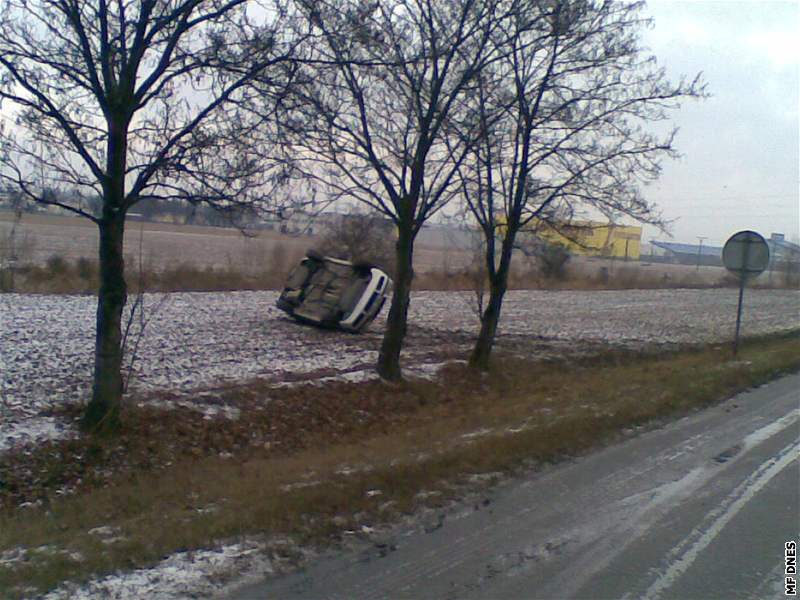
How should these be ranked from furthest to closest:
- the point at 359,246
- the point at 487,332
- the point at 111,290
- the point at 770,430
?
the point at 359,246, the point at 487,332, the point at 770,430, the point at 111,290

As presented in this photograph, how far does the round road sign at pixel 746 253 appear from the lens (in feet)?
61.8

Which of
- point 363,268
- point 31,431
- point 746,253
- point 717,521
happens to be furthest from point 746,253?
point 31,431

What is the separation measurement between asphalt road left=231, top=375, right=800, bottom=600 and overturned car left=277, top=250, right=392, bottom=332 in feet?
45.9

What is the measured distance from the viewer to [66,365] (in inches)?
571

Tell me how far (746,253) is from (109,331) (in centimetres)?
1519

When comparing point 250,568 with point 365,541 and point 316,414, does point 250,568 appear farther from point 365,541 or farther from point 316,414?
point 316,414

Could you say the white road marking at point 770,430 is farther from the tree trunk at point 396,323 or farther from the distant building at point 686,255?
the distant building at point 686,255

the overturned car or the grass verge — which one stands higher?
the overturned car

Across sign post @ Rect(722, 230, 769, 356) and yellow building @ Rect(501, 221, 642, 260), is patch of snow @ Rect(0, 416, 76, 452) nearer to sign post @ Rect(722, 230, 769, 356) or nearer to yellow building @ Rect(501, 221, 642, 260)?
yellow building @ Rect(501, 221, 642, 260)

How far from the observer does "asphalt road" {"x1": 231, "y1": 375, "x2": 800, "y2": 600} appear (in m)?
5.57

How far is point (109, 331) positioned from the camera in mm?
10555

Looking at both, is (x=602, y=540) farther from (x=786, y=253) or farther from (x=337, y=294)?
(x=786, y=253)

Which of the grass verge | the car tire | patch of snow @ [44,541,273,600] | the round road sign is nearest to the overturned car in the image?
the car tire

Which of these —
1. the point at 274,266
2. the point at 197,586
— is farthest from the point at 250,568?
the point at 274,266
